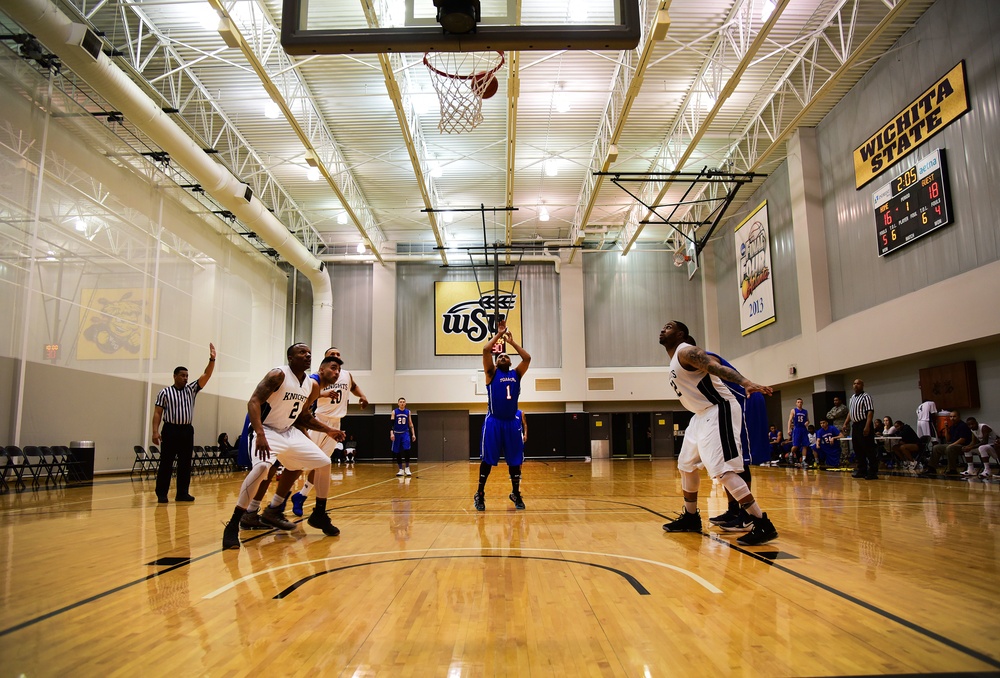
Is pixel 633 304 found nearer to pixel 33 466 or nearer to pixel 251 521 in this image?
pixel 33 466

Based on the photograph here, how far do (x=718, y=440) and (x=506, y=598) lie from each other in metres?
2.25

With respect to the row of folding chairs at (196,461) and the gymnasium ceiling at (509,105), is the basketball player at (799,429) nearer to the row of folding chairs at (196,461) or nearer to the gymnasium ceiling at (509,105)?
the gymnasium ceiling at (509,105)

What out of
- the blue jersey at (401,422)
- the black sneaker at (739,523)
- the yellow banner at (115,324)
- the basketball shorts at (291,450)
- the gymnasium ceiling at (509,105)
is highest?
the gymnasium ceiling at (509,105)

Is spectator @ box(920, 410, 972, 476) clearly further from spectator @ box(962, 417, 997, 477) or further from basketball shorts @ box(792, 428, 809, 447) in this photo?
basketball shorts @ box(792, 428, 809, 447)

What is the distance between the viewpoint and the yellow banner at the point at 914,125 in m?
11.1

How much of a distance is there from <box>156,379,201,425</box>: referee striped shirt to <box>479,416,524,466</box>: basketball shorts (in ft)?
12.5

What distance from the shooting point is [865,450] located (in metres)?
11.2

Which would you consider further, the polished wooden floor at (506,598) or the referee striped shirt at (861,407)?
the referee striped shirt at (861,407)

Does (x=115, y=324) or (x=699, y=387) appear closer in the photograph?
(x=699, y=387)

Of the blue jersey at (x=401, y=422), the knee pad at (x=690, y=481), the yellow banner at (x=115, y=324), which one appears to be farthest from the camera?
the blue jersey at (x=401, y=422)

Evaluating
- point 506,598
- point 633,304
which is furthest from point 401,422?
point 633,304

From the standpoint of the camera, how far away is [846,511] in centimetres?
630

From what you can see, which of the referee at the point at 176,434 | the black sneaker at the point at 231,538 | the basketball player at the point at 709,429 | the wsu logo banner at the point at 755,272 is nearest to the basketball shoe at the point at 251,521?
the black sneaker at the point at 231,538

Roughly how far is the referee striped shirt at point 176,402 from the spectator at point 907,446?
12198 mm
